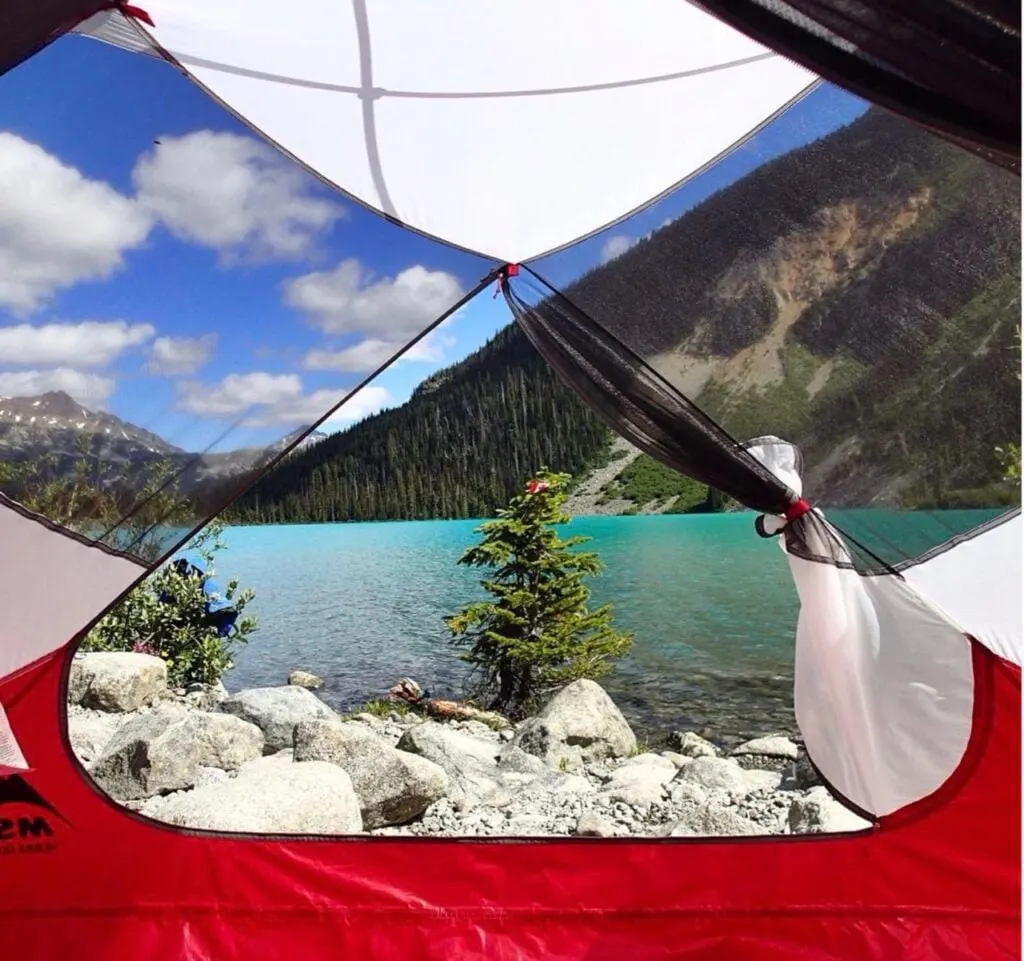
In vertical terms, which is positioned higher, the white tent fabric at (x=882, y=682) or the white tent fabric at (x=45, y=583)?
the white tent fabric at (x=45, y=583)

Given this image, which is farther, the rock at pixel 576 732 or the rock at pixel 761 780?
the rock at pixel 576 732

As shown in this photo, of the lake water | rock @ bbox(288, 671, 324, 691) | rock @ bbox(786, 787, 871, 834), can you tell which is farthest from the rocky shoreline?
rock @ bbox(288, 671, 324, 691)

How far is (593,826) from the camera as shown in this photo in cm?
416

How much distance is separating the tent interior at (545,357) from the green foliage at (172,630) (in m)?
3.47

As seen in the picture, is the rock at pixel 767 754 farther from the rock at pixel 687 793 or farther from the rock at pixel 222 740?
the rock at pixel 222 740

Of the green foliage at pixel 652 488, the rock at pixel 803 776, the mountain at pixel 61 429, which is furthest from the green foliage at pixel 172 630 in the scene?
the green foliage at pixel 652 488

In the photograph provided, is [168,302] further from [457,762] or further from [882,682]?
[457,762]

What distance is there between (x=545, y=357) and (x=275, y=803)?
1.67 metres

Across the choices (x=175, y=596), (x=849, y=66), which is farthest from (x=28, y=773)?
(x=175, y=596)

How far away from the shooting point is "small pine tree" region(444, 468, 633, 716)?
7555mm

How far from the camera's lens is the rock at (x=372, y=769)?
12.7 ft

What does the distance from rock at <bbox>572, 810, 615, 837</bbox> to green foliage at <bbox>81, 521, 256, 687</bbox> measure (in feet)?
9.76

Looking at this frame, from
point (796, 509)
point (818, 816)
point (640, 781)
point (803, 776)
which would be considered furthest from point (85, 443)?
point (803, 776)

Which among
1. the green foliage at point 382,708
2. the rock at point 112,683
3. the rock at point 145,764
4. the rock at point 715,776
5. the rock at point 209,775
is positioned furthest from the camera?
the green foliage at point 382,708
